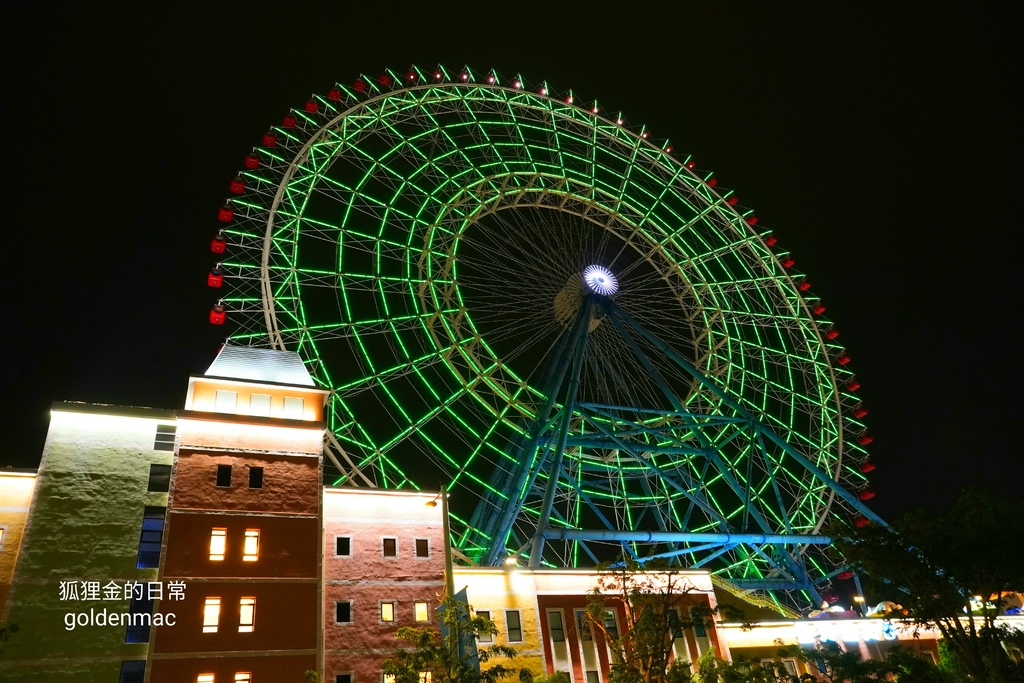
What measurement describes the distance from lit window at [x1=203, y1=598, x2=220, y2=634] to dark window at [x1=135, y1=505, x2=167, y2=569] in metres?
2.05

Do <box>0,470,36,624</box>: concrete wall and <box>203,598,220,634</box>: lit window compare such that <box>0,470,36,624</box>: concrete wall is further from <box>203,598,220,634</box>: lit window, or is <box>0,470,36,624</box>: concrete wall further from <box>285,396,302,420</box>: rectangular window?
<box>285,396,302,420</box>: rectangular window

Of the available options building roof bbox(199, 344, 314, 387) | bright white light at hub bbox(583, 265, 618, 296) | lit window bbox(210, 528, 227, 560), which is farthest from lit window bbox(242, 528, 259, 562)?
bright white light at hub bbox(583, 265, 618, 296)

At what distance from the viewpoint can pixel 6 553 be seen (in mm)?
24125

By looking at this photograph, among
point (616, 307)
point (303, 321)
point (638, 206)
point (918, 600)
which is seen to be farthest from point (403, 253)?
point (918, 600)

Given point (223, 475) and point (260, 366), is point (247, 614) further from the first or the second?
point (260, 366)

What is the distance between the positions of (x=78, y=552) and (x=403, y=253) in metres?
17.4

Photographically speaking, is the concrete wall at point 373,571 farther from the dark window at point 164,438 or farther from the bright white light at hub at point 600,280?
the bright white light at hub at point 600,280

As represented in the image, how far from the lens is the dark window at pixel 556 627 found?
30125 mm

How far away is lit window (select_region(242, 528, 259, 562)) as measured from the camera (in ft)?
84.6

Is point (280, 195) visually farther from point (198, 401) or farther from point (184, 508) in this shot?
point (184, 508)

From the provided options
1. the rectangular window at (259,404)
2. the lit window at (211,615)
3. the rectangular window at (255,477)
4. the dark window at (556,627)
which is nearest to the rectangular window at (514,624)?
the dark window at (556,627)

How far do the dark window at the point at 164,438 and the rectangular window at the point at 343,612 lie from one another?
7846mm

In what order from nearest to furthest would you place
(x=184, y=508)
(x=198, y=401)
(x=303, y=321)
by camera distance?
(x=184, y=508)
(x=198, y=401)
(x=303, y=321)

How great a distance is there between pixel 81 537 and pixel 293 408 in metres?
8.27
